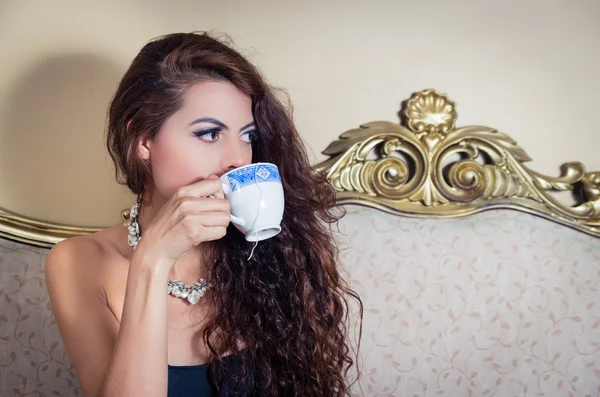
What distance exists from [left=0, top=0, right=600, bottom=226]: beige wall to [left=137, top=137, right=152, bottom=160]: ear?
1.89 ft

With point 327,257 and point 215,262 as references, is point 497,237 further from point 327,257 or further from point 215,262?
point 215,262

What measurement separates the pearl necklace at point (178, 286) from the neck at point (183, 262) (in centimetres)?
2

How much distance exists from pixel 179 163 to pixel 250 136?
0.19 meters

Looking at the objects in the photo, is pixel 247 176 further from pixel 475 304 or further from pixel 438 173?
pixel 475 304

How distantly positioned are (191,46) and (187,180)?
32cm

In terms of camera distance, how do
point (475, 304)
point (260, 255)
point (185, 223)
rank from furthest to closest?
point (475, 304) < point (260, 255) < point (185, 223)

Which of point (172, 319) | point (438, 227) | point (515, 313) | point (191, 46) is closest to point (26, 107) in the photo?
point (191, 46)

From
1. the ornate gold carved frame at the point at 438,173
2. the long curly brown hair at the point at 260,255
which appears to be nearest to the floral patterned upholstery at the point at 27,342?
the ornate gold carved frame at the point at 438,173

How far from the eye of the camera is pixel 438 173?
185 centimetres

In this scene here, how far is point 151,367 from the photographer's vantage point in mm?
1080

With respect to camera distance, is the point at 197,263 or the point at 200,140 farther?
the point at 197,263

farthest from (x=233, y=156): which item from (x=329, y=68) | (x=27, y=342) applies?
(x=27, y=342)

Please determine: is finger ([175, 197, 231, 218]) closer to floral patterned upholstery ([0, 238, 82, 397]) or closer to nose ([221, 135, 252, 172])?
nose ([221, 135, 252, 172])

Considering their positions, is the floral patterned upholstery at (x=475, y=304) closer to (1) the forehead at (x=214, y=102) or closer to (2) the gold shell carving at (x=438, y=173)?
(2) the gold shell carving at (x=438, y=173)
